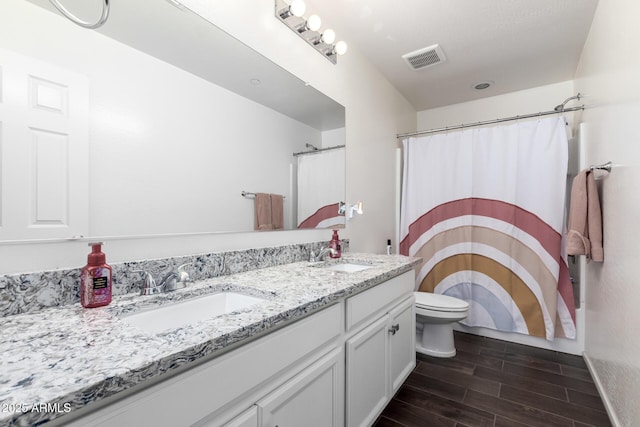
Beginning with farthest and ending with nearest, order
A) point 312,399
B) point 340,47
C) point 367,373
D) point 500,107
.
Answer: point 500,107, point 340,47, point 367,373, point 312,399

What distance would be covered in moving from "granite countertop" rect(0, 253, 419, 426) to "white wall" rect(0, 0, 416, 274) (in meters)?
0.16

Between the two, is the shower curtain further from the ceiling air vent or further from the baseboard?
the ceiling air vent

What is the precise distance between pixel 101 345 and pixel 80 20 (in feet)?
3.02

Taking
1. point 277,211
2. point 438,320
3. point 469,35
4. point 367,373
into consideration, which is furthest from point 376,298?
point 469,35

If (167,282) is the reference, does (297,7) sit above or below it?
above

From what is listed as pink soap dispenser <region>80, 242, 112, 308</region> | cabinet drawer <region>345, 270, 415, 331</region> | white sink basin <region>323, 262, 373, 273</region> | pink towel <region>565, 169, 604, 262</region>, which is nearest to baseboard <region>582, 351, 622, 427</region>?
pink towel <region>565, 169, 604, 262</region>

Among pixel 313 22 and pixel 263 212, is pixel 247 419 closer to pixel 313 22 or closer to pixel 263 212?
pixel 263 212

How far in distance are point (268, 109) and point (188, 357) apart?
1267 millimetres

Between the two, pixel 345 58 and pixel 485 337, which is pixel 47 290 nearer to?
pixel 345 58

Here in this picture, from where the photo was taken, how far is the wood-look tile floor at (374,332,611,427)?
1.52m

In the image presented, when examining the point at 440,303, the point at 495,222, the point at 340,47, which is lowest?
the point at 440,303

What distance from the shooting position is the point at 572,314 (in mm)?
2230

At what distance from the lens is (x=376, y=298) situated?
54.7 inches

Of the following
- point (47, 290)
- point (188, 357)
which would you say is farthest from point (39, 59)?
point (188, 357)
